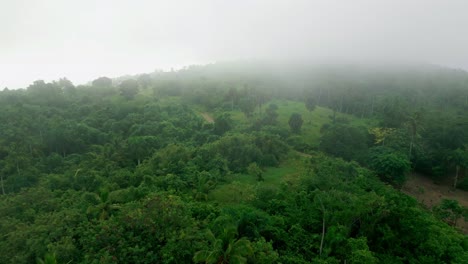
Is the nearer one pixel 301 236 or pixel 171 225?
pixel 171 225

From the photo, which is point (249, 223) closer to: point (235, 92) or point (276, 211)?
point (276, 211)

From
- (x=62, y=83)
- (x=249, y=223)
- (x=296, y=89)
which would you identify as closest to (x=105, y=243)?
(x=249, y=223)

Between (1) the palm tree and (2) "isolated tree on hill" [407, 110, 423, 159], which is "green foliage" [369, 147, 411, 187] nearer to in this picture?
(2) "isolated tree on hill" [407, 110, 423, 159]

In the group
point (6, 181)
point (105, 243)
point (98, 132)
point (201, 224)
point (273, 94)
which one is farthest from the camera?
point (273, 94)

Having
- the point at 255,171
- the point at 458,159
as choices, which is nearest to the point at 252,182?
the point at 255,171

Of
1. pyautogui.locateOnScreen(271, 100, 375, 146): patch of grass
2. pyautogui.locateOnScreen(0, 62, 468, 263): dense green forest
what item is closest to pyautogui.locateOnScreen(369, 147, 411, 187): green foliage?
pyautogui.locateOnScreen(0, 62, 468, 263): dense green forest

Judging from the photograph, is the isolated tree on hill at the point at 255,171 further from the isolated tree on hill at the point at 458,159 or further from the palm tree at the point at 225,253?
the isolated tree on hill at the point at 458,159
